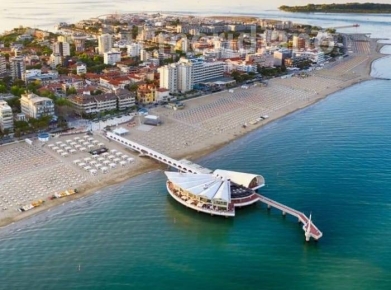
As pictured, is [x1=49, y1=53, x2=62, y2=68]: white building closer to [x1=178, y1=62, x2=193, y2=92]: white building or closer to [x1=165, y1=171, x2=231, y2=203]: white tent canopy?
[x1=178, y1=62, x2=193, y2=92]: white building

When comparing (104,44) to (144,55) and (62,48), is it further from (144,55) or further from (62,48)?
(144,55)

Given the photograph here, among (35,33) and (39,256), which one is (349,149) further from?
(35,33)

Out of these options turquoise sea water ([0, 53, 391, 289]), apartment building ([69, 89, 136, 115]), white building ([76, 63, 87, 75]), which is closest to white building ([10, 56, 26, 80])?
white building ([76, 63, 87, 75])

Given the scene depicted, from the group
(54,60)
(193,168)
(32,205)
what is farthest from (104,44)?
(32,205)

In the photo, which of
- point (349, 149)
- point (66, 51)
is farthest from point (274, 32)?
point (349, 149)

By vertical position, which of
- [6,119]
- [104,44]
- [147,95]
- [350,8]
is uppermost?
[350,8]

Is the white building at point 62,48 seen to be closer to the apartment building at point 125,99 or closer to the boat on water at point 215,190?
the apartment building at point 125,99

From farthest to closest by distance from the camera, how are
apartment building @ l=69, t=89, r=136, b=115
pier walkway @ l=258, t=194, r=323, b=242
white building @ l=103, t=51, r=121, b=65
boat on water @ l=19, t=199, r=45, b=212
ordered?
white building @ l=103, t=51, r=121, b=65 < apartment building @ l=69, t=89, r=136, b=115 < boat on water @ l=19, t=199, r=45, b=212 < pier walkway @ l=258, t=194, r=323, b=242
